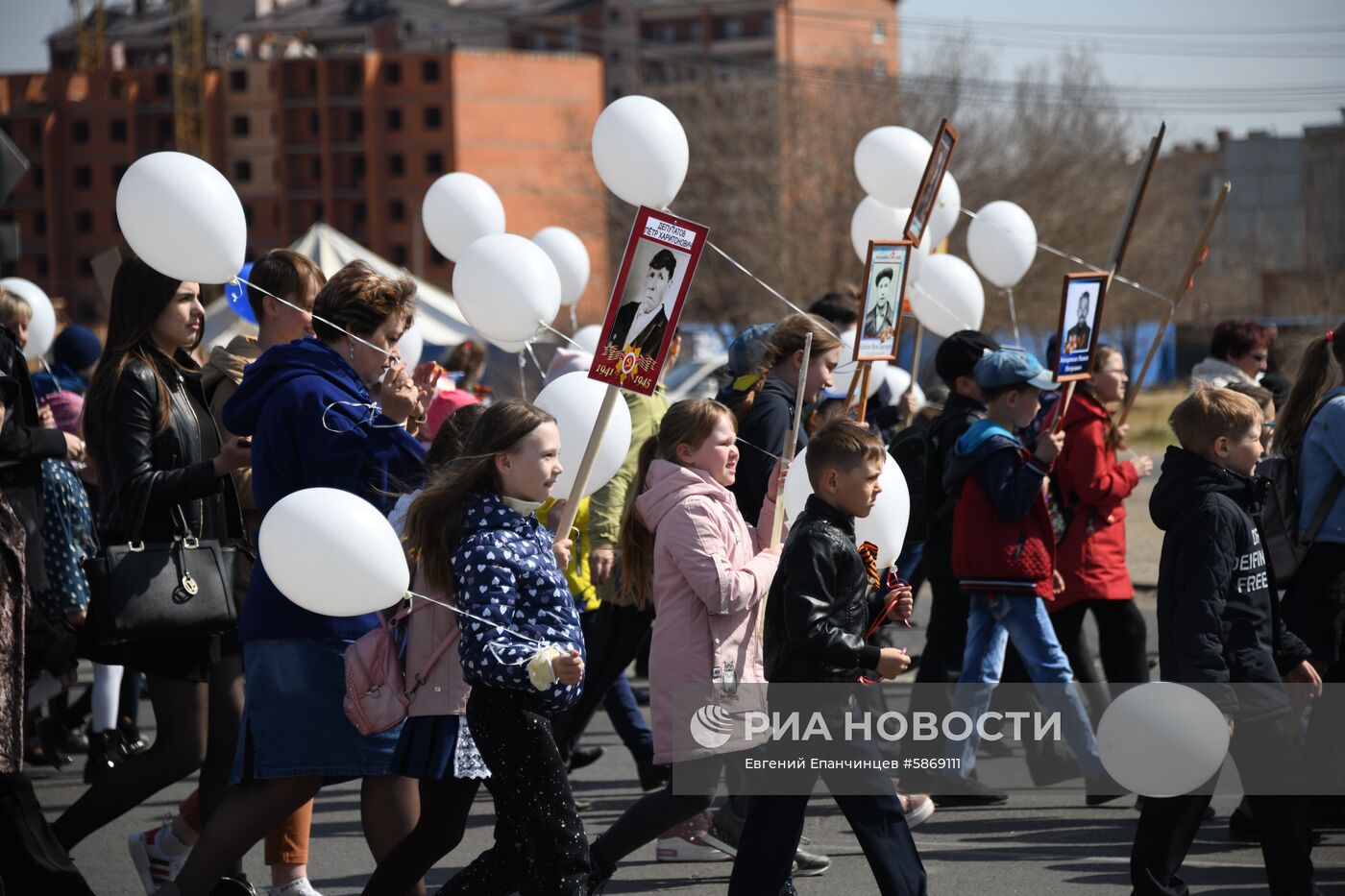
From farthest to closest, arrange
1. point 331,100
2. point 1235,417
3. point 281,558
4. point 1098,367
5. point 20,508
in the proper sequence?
1. point 331,100
2. point 1098,367
3. point 20,508
4. point 1235,417
5. point 281,558

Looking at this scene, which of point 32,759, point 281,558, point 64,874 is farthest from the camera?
Result: point 32,759

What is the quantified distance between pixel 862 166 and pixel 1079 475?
2119 millimetres

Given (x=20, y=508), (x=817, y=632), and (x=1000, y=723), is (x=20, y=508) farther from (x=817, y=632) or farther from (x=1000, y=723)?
(x=1000, y=723)

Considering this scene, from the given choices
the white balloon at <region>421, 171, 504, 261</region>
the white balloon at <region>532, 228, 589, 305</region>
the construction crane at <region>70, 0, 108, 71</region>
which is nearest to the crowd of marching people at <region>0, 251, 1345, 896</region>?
the white balloon at <region>421, 171, 504, 261</region>

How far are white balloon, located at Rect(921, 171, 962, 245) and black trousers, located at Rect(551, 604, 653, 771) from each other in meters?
2.93

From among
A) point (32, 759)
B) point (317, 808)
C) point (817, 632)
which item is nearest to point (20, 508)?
point (317, 808)

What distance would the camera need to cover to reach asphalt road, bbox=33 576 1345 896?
5.38 metres

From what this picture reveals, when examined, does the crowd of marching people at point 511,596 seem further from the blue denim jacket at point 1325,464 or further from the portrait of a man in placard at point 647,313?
the portrait of a man in placard at point 647,313

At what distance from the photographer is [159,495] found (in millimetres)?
4773

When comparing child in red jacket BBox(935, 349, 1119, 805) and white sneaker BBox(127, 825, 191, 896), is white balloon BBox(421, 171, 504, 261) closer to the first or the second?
child in red jacket BBox(935, 349, 1119, 805)

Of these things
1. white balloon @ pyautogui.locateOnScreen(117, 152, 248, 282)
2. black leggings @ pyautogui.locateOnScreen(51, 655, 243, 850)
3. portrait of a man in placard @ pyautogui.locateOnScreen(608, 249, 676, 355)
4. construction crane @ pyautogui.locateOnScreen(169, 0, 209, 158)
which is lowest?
construction crane @ pyautogui.locateOnScreen(169, 0, 209, 158)

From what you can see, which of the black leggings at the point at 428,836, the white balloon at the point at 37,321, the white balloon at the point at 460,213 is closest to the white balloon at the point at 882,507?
the black leggings at the point at 428,836

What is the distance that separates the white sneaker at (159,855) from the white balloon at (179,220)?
177cm

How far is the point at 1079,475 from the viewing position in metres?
6.74
